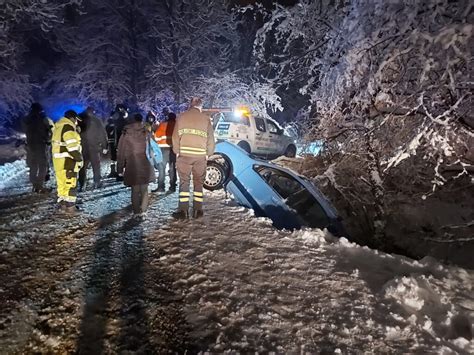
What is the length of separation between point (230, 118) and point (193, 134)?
26.1ft

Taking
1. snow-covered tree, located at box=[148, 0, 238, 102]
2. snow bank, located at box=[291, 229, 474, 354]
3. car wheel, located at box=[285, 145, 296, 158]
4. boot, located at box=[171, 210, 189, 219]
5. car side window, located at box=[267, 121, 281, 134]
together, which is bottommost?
snow bank, located at box=[291, 229, 474, 354]

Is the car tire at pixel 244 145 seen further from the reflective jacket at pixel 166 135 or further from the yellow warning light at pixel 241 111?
the reflective jacket at pixel 166 135

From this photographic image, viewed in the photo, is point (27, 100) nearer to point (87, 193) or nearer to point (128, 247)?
point (87, 193)

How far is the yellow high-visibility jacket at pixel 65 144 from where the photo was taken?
630 cm

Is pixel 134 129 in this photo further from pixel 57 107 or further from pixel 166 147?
pixel 57 107

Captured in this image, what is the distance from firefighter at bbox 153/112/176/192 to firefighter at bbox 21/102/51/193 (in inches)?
93.5

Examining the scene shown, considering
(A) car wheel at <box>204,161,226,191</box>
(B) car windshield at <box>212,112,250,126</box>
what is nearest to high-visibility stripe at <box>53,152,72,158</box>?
(A) car wheel at <box>204,161,226,191</box>

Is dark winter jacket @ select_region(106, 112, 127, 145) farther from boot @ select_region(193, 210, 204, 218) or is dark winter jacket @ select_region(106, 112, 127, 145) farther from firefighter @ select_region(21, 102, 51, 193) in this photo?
boot @ select_region(193, 210, 204, 218)

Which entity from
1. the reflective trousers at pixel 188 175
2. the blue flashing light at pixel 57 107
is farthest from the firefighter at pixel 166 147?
the blue flashing light at pixel 57 107

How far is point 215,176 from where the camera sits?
316 inches

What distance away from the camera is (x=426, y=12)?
14.3 ft

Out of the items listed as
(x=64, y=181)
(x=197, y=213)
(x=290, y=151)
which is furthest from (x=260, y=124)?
(x=64, y=181)

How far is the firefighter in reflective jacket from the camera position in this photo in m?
6.32

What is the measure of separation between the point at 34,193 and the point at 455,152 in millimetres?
7841
